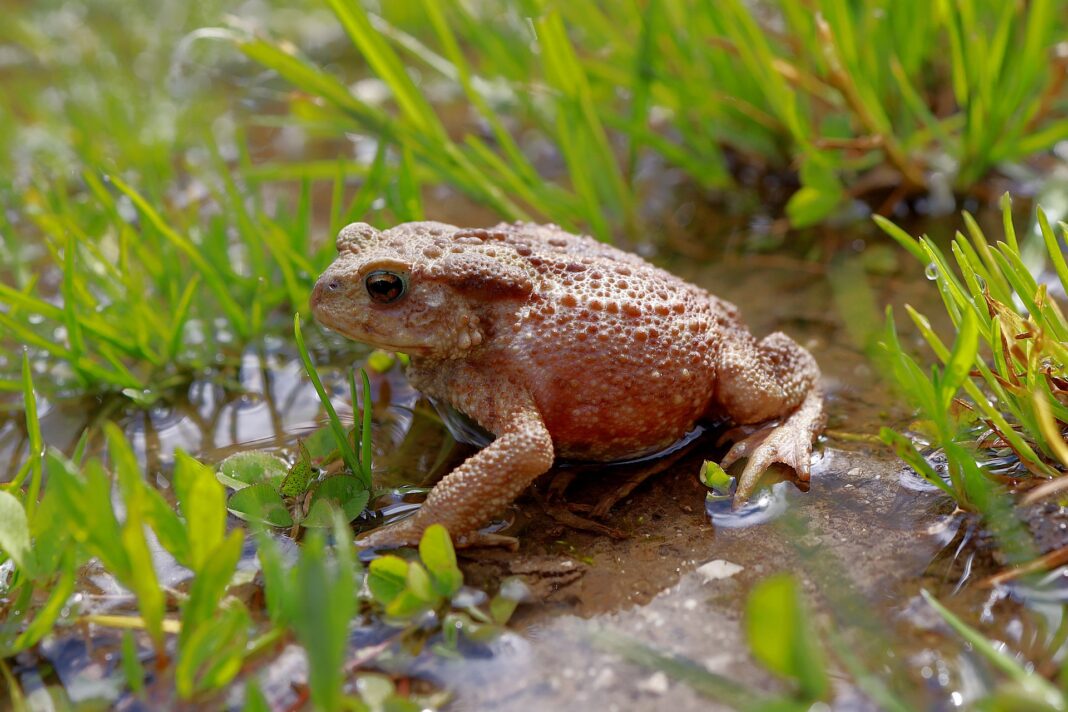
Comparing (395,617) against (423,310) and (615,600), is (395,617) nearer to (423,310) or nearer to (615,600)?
(615,600)

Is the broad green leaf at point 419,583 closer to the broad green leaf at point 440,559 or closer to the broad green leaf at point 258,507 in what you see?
the broad green leaf at point 440,559

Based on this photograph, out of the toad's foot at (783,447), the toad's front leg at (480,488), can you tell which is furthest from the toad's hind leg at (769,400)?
the toad's front leg at (480,488)

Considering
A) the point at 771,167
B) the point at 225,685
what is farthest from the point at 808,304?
the point at 225,685

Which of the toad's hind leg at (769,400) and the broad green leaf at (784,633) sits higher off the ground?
the broad green leaf at (784,633)

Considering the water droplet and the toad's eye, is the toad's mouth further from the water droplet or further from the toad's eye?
the water droplet

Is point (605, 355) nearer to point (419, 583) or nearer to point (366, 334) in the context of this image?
point (366, 334)

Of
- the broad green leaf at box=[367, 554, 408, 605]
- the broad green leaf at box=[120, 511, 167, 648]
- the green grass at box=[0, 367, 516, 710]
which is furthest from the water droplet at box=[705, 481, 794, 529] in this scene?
the broad green leaf at box=[120, 511, 167, 648]
